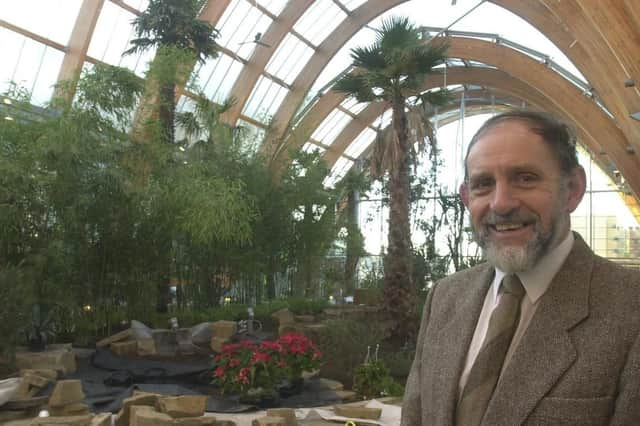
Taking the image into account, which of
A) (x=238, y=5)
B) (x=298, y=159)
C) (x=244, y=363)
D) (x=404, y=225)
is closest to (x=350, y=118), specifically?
(x=238, y=5)

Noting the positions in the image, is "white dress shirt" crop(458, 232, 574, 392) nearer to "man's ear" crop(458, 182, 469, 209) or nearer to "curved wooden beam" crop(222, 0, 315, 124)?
"man's ear" crop(458, 182, 469, 209)

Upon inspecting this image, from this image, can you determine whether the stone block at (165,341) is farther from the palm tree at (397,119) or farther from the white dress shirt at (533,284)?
the white dress shirt at (533,284)

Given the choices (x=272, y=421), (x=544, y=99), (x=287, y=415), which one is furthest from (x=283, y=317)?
(x=544, y=99)

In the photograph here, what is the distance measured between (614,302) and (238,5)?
62.8 feet

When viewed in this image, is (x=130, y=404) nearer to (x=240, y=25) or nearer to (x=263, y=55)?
(x=240, y=25)

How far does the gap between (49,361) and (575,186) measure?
253 inches

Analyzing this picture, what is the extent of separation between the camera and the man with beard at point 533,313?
1.14 m

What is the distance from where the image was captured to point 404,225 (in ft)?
32.3

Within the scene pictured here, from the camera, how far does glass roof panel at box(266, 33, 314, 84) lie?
21547mm

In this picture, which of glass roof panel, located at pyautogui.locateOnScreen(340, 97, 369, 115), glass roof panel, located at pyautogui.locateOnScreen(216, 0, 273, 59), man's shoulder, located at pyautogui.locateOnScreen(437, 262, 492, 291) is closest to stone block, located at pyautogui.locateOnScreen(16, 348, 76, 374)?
man's shoulder, located at pyautogui.locateOnScreen(437, 262, 492, 291)

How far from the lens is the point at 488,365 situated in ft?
4.10

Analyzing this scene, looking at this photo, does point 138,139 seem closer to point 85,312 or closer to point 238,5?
point 85,312

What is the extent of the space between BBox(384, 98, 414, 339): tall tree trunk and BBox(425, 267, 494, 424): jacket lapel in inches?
327

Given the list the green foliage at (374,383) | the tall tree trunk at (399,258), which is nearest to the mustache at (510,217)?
the green foliage at (374,383)
